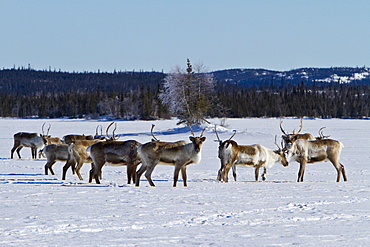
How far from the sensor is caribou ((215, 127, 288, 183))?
13.6 m

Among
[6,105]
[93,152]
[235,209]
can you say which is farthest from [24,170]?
[6,105]

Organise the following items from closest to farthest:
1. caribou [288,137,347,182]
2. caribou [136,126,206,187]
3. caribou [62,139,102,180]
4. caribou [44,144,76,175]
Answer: caribou [136,126,206,187] < caribou [62,139,102,180] < caribou [288,137,347,182] < caribou [44,144,76,175]

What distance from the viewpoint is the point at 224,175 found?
13.4 m

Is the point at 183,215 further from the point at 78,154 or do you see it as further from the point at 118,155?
the point at 78,154

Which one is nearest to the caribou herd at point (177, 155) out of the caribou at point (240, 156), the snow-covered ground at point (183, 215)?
the caribou at point (240, 156)

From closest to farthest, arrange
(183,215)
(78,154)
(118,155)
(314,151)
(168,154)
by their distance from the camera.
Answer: (183,215), (168,154), (118,155), (78,154), (314,151)

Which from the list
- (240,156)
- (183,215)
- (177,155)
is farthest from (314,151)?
(183,215)

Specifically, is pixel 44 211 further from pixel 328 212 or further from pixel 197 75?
pixel 197 75

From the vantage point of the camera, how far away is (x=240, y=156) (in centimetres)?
1393

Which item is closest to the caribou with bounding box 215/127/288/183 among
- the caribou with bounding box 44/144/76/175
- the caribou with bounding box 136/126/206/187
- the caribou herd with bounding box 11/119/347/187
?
the caribou herd with bounding box 11/119/347/187

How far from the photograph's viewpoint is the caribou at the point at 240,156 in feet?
44.5

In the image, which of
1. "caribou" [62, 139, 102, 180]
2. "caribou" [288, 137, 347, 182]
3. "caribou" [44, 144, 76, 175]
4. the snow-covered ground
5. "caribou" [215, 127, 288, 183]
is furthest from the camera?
"caribou" [44, 144, 76, 175]

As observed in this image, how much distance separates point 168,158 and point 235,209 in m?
4.21

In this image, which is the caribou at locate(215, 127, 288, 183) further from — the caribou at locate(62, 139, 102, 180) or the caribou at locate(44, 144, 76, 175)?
the caribou at locate(44, 144, 76, 175)
